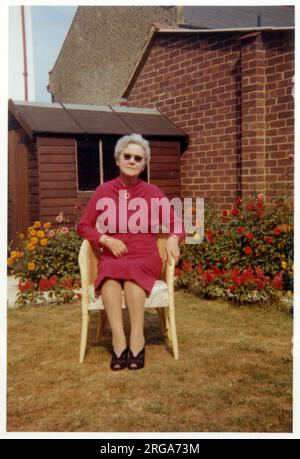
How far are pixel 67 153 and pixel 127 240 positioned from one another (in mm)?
3378

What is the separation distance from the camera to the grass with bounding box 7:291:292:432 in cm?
244

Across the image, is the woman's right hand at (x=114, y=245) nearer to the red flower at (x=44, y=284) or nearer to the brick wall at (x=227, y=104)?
the red flower at (x=44, y=284)

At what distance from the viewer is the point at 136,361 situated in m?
3.06

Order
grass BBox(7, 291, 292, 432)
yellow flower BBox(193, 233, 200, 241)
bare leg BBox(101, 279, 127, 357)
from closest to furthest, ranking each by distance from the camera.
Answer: grass BBox(7, 291, 292, 432) < bare leg BBox(101, 279, 127, 357) < yellow flower BBox(193, 233, 200, 241)

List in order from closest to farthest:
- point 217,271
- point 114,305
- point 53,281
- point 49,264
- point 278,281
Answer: point 114,305 < point 278,281 < point 217,271 < point 53,281 < point 49,264

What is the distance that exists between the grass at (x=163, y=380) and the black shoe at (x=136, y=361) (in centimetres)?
3

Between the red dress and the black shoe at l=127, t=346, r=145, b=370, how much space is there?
414 mm

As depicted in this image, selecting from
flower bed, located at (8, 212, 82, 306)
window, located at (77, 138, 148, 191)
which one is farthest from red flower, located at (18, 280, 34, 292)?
window, located at (77, 138, 148, 191)

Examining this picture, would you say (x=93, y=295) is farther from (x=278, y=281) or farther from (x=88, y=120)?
(x=88, y=120)

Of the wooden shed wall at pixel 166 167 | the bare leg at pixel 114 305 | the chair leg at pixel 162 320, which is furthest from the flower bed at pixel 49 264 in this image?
the wooden shed wall at pixel 166 167

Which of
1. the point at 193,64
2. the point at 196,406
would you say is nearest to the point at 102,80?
the point at 193,64

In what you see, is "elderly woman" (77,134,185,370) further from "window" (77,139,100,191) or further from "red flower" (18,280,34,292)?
"window" (77,139,100,191)

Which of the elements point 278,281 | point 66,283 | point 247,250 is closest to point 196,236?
point 247,250

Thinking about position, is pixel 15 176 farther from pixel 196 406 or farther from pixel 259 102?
pixel 196 406
